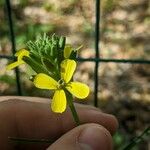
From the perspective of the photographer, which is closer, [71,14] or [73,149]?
[73,149]

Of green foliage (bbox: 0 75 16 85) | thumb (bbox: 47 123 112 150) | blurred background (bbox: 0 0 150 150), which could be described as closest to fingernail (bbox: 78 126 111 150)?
thumb (bbox: 47 123 112 150)

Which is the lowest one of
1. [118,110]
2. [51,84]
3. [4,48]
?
[118,110]

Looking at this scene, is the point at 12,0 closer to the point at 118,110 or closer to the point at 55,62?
the point at 118,110

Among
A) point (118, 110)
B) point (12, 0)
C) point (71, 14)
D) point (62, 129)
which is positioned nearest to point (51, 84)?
point (62, 129)

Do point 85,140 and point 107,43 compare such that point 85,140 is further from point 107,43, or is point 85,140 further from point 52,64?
point 107,43

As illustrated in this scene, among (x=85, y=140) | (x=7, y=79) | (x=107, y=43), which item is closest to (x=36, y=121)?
(x=85, y=140)

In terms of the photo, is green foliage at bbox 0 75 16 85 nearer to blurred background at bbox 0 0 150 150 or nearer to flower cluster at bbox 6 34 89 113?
blurred background at bbox 0 0 150 150
